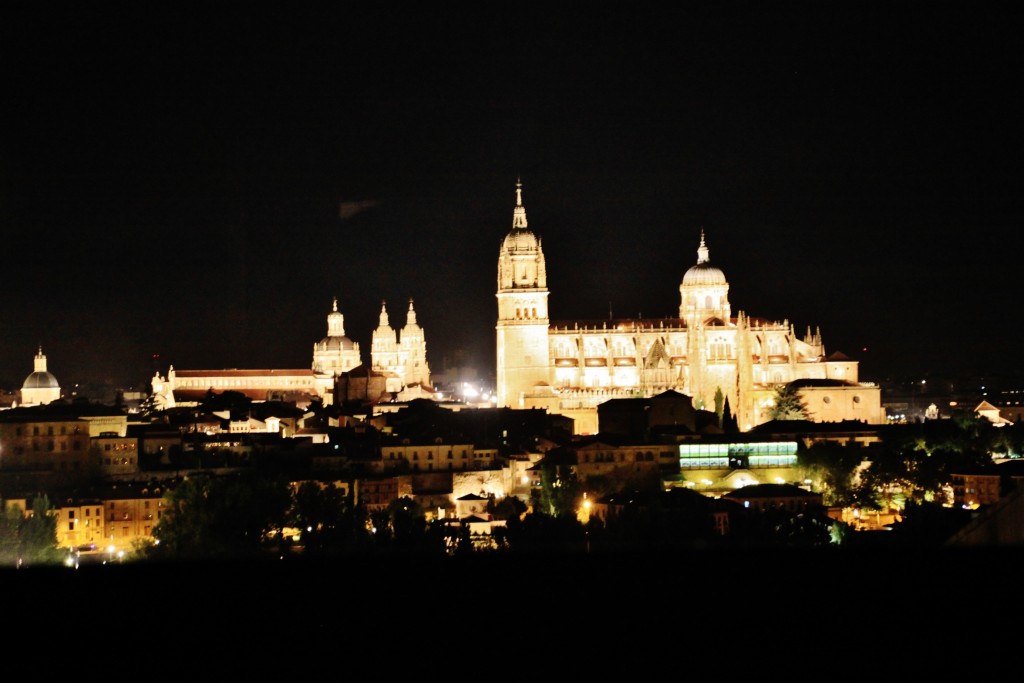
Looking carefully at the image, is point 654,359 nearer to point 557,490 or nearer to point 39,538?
point 557,490

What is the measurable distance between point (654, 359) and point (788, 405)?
14.3ft

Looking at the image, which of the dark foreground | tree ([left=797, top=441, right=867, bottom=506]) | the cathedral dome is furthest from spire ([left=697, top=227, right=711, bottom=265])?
the dark foreground

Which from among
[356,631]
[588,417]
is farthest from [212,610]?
[588,417]

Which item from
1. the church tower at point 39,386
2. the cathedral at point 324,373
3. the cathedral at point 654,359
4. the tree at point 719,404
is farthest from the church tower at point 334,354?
the tree at point 719,404

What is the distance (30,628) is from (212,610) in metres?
0.69

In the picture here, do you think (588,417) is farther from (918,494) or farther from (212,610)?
(212,610)

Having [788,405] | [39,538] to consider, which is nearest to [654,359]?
[788,405]

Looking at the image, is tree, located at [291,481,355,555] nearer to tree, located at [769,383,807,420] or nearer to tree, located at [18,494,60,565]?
tree, located at [18,494,60,565]

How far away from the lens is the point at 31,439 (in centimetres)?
2556

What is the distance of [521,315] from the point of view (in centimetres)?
3684

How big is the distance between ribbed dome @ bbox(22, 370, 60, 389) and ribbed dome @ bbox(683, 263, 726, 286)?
17.6m

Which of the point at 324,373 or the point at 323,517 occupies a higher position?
the point at 324,373

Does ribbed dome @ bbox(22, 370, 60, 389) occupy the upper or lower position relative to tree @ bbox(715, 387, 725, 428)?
A: upper

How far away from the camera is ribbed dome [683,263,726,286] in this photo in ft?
127
